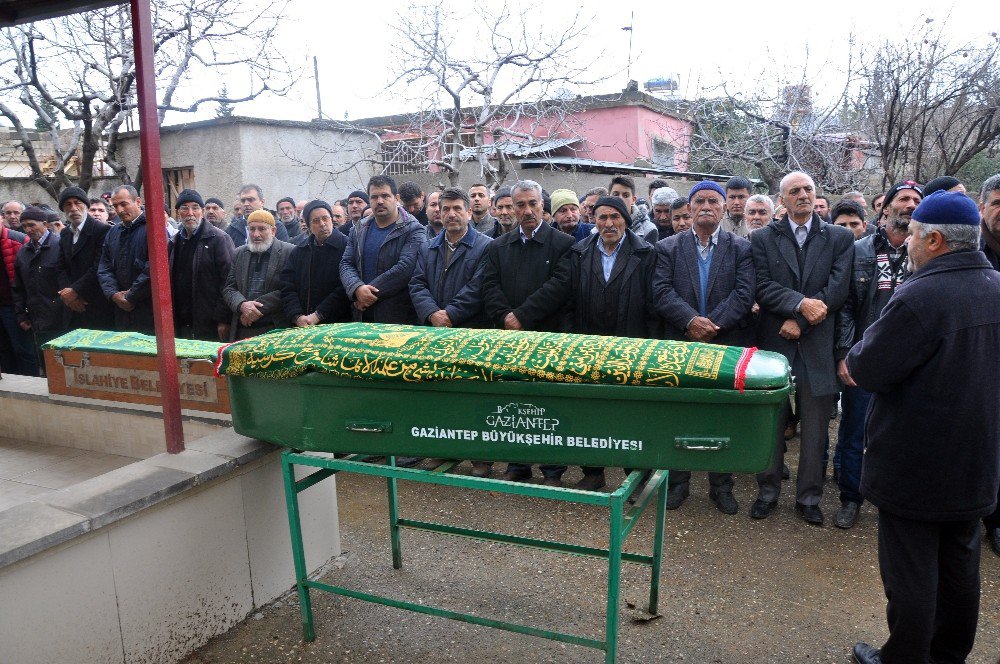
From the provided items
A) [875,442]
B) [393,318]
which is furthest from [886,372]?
[393,318]

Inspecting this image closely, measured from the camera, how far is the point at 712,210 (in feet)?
13.8

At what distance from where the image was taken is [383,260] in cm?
509

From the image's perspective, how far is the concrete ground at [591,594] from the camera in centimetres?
291

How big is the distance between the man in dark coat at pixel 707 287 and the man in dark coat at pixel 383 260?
5.63ft

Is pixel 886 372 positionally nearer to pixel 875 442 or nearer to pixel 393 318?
pixel 875 442

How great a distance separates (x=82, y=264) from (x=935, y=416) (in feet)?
20.9

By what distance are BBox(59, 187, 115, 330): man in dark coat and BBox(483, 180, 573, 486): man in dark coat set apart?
3.62m

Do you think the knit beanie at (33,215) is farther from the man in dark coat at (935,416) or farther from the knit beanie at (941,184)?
the knit beanie at (941,184)

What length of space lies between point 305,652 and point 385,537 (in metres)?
1.01

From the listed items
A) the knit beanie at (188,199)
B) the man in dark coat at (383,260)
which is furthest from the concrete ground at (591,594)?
the knit beanie at (188,199)

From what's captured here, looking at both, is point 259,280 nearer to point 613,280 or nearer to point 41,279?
point 41,279

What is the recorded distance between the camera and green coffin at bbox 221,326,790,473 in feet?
7.79

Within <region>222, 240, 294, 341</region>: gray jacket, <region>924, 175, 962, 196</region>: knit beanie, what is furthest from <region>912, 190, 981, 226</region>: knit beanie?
<region>222, 240, 294, 341</region>: gray jacket

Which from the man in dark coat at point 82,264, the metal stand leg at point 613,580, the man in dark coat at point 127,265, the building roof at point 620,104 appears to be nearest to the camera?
the metal stand leg at point 613,580
